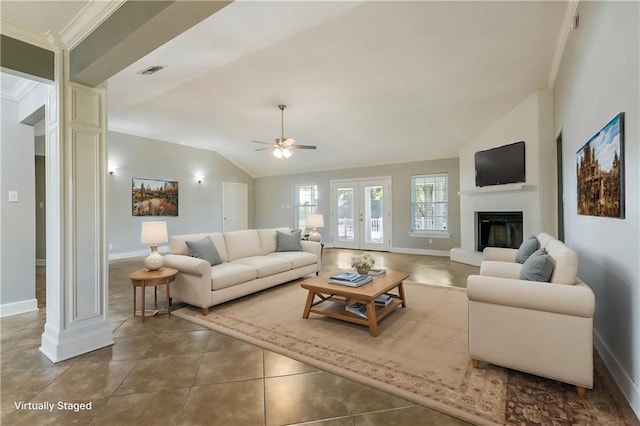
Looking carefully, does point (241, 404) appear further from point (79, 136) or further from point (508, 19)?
point (508, 19)

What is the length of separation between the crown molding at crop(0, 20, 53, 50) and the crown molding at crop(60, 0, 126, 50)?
5.8 inches

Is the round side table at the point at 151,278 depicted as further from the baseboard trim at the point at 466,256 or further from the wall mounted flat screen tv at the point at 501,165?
the wall mounted flat screen tv at the point at 501,165

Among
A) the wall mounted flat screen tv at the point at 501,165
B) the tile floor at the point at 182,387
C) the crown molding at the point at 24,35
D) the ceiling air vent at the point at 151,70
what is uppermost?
the ceiling air vent at the point at 151,70

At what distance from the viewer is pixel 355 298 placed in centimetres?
271

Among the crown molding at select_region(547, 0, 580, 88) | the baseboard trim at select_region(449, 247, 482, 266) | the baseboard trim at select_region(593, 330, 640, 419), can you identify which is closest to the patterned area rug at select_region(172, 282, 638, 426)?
the baseboard trim at select_region(593, 330, 640, 419)

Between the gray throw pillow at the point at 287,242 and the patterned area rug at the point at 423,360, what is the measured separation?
1.27m

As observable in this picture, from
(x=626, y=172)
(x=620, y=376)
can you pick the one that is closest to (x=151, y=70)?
(x=626, y=172)

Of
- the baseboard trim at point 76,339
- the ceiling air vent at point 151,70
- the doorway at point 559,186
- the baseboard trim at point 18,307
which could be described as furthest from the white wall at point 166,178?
the doorway at point 559,186

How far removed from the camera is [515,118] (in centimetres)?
514

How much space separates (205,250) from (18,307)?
2.11 m

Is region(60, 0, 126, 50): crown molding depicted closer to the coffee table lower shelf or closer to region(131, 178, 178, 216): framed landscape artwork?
the coffee table lower shelf

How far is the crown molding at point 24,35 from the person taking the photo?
2.16 meters

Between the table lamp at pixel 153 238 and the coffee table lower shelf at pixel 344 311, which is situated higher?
the table lamp at pixel 153 238

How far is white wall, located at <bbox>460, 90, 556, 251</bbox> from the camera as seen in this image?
4691 millimetres
